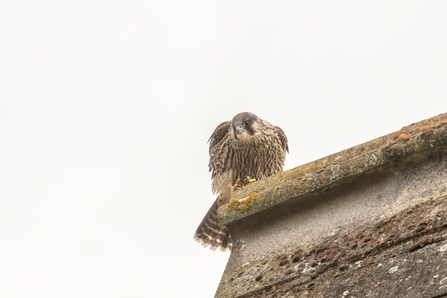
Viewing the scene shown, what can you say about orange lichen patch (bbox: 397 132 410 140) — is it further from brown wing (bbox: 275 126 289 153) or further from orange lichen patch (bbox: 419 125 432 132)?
brown wing (bbox: 275 126 289 153)

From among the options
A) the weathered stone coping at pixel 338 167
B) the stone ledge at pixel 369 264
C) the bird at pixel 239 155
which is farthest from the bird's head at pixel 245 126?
the stone ledge at pixel 369 264

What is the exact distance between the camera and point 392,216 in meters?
2.26

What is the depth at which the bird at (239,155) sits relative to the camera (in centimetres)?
680

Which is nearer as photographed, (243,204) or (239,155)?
(243,204)

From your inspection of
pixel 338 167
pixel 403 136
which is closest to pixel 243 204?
pixel 338 167

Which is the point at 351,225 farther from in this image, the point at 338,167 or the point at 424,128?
the point at 424,128

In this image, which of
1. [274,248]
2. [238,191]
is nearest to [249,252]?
[274,248]

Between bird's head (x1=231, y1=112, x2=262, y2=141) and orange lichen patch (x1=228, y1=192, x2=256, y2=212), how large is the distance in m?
4.04

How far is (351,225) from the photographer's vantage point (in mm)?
2373

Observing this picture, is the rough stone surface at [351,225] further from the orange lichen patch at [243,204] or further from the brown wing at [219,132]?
the brown wing at [219,132]

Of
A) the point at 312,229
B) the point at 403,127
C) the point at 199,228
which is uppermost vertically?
the point at 403,127

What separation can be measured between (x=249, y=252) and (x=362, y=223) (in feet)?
1.32

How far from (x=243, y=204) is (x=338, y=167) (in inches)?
13.2

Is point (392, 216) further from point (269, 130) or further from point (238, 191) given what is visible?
point (269, 130)
